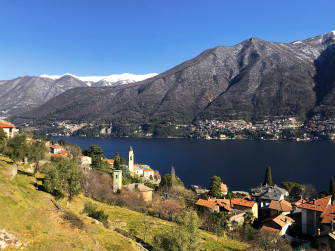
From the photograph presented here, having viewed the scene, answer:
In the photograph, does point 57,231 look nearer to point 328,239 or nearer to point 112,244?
point 112,244

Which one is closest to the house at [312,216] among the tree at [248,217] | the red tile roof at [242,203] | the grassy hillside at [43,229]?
the tree at [248,217]

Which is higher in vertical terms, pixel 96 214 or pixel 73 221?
pixel 73 221

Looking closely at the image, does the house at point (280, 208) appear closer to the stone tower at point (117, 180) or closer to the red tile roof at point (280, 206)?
the red tile roof at point (280, 206)

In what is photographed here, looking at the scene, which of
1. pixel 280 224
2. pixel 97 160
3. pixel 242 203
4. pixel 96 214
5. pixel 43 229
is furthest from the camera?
pixel 97 160

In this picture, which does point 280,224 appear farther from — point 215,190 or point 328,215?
point 215,190

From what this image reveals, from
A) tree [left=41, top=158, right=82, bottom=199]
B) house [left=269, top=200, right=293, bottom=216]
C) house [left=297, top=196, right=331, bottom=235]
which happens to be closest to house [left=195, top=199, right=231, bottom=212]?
house [left=269, top=200, right=293, bottom=216]

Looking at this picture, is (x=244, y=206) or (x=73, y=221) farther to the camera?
(x=244, y=206)

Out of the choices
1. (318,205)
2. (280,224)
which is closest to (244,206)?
(280,224)

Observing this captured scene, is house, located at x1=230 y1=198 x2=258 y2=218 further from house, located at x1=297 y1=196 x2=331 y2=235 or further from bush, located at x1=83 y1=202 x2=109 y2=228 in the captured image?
bush, located at x1=83 y1=202 x2=109 y2=228
